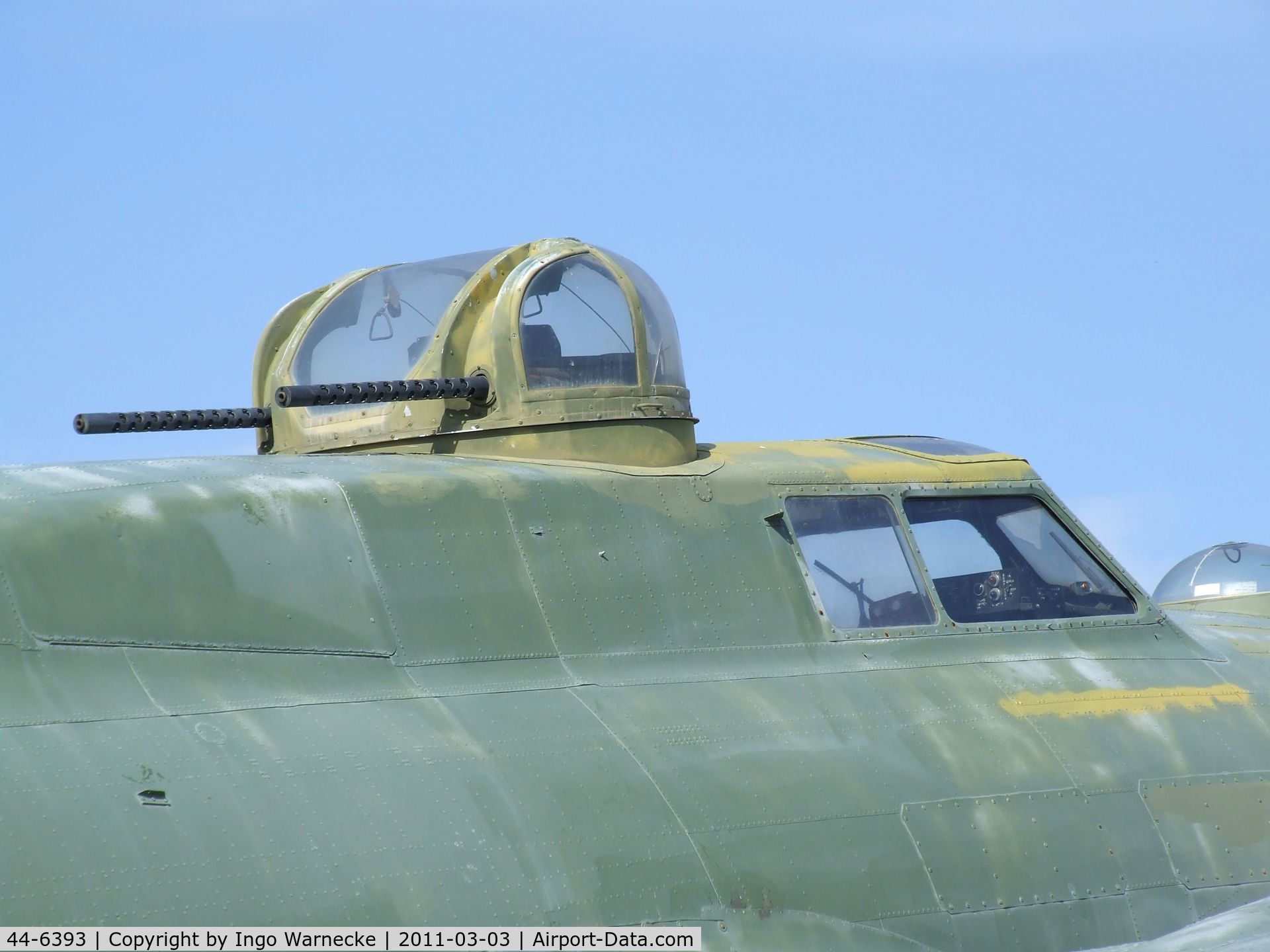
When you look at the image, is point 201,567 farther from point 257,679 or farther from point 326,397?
point 326,397

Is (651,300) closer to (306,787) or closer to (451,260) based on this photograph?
(451,260)

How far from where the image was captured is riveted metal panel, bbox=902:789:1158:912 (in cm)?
681

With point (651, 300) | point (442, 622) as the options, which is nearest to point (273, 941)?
point (442, 622)

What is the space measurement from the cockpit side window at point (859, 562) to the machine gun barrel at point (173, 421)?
334 cm

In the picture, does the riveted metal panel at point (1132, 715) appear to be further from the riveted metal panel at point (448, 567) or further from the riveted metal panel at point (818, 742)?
the riveted metal panel at point (448, 567)

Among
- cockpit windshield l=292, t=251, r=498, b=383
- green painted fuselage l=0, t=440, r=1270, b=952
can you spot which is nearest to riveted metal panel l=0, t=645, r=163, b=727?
green painted fuselage l=0, t=440, r=1270, b=952

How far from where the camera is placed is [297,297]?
9664mm

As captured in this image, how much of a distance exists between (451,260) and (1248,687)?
200 inches

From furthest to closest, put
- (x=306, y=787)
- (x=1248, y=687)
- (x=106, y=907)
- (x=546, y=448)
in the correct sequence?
(x=1248, y=687) < (x=546, y=448) < (x=306, y=787) < (x=106, y=907)

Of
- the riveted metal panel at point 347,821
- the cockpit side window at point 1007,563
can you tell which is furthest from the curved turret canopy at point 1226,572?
the riveted metal panel at point 347,821

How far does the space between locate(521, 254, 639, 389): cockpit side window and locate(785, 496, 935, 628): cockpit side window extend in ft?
4.01

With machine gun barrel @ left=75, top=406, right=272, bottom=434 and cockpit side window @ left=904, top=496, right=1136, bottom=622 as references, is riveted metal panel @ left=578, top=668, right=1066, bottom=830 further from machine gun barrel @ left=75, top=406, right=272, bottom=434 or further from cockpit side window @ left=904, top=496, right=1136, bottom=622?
machine gun barrel @ left=75, top=406, right=272, bottom=434

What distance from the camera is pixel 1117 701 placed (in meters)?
7.93

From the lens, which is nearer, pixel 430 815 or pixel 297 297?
pixel 430 815
